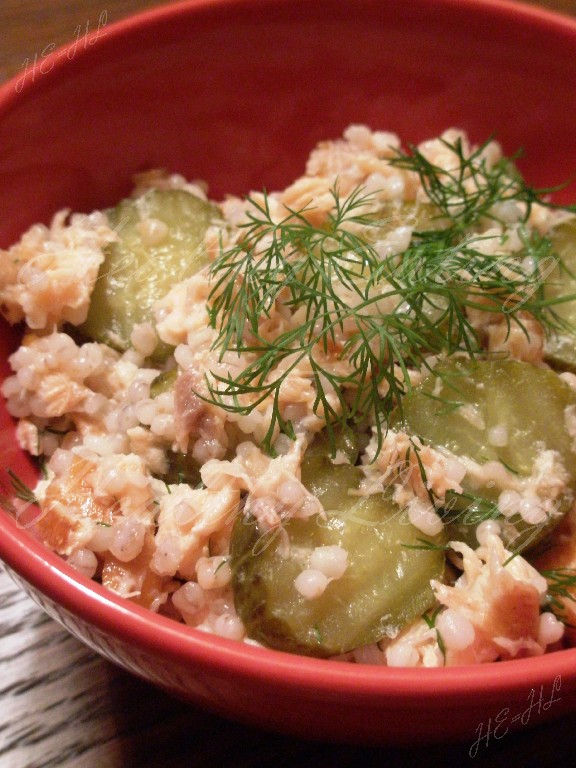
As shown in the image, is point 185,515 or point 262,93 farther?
point 262,93

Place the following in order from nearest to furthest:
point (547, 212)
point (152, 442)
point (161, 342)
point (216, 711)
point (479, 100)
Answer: point (216, 711) → point (152, 442) → point (161, 342) → point (547, 212) → point (479, 100)

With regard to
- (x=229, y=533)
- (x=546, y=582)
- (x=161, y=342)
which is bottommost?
(x=546, y=582)

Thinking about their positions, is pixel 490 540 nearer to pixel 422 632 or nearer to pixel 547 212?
pixel 422 632

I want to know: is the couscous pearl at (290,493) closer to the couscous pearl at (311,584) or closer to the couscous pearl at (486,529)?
the couscous pearl at (311,584)

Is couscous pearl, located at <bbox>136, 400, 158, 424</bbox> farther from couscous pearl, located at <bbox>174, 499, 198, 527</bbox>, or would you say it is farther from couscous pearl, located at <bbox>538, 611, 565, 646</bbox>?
couscous pearl, located at <bbox>538, 611, 565, 646</bbox>

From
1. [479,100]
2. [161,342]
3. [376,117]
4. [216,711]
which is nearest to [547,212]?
[479,100]

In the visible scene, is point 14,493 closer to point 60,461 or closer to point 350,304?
point 60,461

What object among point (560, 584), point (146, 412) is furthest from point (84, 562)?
point (560, 584)
